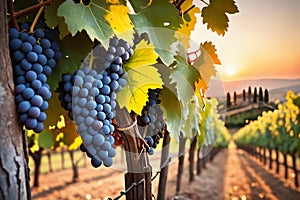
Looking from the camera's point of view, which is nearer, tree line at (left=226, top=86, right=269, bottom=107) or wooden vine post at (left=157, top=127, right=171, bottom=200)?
wooden vine post at (left=157, top=127, right=171, bottom=200)

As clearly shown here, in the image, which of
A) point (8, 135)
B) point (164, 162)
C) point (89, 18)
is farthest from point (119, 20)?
point (164, 162)

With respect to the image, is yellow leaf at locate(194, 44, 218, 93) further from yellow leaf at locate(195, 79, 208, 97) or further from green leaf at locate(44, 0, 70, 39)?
green leaf at locate(44, 0, 70, 39)

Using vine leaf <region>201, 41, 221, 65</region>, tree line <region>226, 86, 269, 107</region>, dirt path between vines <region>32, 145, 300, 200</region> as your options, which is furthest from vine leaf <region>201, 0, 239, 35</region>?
dirt path between vines <region>32, 145, 300, 200</region>

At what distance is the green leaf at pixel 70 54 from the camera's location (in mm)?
367

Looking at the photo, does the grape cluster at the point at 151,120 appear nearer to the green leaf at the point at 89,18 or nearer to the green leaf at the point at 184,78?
the green leaf at the point at 184,78

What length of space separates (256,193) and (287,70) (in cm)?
228

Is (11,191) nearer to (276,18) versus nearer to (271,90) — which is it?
(271,90)

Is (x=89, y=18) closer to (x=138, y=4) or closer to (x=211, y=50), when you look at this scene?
(x=138, y=4)

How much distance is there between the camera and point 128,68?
43 cm

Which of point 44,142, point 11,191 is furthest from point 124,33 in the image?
point 44,142

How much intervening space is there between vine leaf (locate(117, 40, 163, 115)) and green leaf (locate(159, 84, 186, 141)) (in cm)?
7

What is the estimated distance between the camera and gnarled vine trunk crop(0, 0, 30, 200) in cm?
30

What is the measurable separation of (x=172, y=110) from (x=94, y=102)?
18 cm

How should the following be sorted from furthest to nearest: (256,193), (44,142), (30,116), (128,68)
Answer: (256,193) < (44,142) < (128,68) < (30,116)
